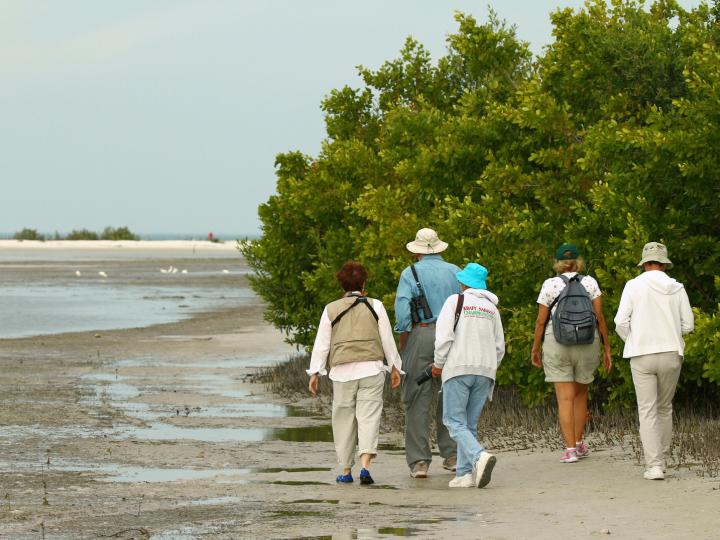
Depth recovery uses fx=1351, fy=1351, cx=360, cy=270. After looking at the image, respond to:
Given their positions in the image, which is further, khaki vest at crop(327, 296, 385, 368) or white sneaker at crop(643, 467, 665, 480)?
khaki vest at crop(327, 296, 385, 368)

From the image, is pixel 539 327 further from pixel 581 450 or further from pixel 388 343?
pixel 388 343

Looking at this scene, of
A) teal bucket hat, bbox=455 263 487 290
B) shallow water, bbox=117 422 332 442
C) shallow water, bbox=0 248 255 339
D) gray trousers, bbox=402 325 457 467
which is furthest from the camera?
shallow water, bbox=0 248 255 339

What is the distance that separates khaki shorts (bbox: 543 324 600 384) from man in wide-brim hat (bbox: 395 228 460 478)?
948mm

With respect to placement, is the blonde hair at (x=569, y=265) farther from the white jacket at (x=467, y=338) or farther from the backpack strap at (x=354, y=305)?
the backpack strap at (x=354, y=305)

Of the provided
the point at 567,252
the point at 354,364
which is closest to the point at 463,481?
the point at 354,364

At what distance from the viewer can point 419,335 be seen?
1110cm

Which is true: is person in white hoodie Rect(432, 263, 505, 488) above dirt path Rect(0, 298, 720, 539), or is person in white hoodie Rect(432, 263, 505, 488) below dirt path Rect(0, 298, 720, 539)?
above

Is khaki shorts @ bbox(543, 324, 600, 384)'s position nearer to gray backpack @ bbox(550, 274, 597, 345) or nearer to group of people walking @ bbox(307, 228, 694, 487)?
group of people walking @ bbox(307, 228, 694, 487)

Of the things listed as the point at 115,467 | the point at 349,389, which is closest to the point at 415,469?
the point at 349,389

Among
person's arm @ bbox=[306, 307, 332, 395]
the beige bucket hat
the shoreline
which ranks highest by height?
the shoreline

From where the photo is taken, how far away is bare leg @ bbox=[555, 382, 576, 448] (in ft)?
37.3

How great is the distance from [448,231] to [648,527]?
7012 mm

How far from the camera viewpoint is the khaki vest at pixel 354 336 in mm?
10875

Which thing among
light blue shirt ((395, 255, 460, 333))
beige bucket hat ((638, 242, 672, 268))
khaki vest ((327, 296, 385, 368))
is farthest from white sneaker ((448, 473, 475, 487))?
beige bucket hat ((638, 242, 672, 268))
